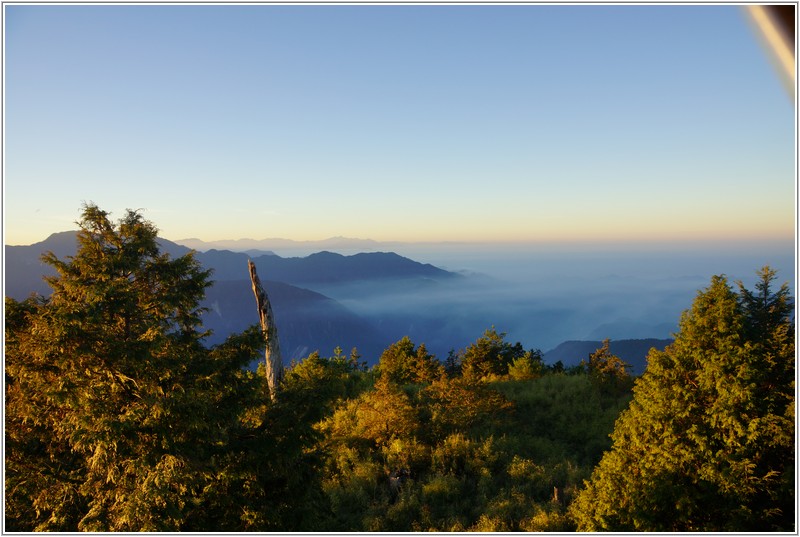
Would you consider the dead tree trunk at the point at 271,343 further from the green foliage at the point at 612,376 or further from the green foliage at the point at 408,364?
the green foliage at the point at 612,376

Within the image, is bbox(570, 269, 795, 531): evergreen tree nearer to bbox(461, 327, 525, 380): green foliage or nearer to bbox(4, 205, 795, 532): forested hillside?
bbox(4, 205, 795, 532): forested hillside

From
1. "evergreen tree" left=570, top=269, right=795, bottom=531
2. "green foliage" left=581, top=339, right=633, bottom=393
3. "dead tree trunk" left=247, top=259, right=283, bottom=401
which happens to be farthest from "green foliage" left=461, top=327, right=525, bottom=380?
"evergreen tree" left=570, top=269, right=795, bottom=531

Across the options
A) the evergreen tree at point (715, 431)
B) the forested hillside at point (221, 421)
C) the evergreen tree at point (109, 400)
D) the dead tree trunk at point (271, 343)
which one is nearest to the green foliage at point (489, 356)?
the dead tree trunk at point (271, 343)

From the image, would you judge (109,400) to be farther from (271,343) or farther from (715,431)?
(715,431)

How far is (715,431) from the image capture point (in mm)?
9242

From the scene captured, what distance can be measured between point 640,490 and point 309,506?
7.10 metres

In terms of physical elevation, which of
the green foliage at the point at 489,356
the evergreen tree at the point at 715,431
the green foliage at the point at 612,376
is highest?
the evergreen tree at the point at 715,431

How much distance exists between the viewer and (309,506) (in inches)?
381

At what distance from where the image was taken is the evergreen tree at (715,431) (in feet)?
28.9

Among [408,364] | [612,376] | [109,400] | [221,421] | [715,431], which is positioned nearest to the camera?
[109,400]

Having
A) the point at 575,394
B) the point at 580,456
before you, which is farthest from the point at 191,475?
the point at 575,394

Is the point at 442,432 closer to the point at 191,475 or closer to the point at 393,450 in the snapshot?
the point at 393,450

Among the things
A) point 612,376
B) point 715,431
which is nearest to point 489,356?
point 612,376

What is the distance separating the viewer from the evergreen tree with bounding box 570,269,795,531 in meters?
8.80
